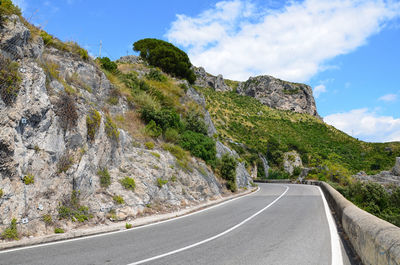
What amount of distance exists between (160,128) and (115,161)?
614cm

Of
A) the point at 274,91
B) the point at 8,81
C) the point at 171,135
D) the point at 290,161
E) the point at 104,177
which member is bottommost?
the point at 290,161

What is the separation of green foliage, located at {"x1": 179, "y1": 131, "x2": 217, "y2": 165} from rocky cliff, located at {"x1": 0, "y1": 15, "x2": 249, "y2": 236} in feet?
13.1

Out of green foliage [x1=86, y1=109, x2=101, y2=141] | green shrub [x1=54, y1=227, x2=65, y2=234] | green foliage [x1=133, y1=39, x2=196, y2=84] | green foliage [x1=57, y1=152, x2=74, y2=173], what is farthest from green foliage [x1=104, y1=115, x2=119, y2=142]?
green foliage [x1=133, y1=39, x2=196, y2=84]

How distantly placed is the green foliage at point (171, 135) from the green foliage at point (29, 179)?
10.6 m

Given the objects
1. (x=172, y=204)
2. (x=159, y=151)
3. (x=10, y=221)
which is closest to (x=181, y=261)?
(x=10, y=221)

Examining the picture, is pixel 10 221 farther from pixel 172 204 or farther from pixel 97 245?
pixel 172 204

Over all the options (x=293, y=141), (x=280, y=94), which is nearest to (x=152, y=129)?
(x=293, y=141)

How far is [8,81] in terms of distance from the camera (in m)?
8.25

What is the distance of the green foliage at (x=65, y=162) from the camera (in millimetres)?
8975

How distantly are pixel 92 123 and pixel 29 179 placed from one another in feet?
12.5

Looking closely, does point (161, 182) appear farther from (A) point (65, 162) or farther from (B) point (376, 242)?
(B) point (376, 242)

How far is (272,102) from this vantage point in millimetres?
112812

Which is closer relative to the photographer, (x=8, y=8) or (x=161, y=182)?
(x=8, y=8)

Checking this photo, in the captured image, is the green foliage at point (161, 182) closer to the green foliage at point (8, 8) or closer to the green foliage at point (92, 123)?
the green foliage at point (92, 123)
